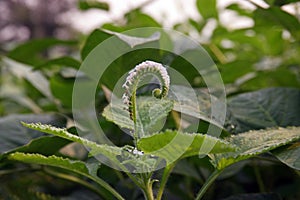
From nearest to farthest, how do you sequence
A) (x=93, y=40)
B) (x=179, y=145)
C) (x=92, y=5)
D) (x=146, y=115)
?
(x=179, y=145) → (x=146, y=115) → (x=93, y=40) → (x=92, y=5)

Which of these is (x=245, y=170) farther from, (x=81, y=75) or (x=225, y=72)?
(x=81, y=75)

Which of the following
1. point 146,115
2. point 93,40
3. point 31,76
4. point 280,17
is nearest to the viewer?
point 146,115

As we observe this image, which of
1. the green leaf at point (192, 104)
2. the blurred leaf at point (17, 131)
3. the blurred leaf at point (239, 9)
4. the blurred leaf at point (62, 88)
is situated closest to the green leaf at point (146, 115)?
the green leaf at point (192, 104)

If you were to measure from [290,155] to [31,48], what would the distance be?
2.03 feet

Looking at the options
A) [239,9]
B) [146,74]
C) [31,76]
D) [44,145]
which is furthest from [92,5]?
[146,74]

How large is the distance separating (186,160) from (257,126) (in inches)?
4.2

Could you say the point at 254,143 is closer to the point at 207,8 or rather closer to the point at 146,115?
the point at 146,115

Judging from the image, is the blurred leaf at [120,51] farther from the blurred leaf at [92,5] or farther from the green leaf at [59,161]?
the blurred leaf at [92,5]

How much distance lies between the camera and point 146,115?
0.41 m

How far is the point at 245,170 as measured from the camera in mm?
631

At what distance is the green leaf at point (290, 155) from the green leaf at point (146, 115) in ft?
0.36

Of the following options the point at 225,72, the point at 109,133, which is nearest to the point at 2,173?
the point at 109,133

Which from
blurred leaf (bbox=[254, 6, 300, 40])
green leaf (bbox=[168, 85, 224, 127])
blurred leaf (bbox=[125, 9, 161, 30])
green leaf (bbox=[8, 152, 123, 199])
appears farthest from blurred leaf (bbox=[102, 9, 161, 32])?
green leaf (bbox=[8, 152, 123, 199])

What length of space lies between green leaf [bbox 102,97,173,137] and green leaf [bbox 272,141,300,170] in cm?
11
